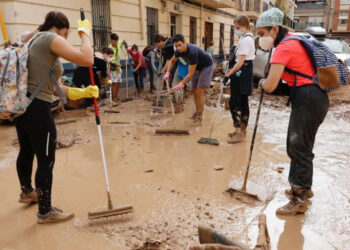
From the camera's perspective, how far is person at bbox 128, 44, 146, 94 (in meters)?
8.76

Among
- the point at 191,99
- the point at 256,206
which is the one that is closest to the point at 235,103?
the point at 256,206

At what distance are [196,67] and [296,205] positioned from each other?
3.44 m

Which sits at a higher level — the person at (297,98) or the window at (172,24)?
the window at (172,24)

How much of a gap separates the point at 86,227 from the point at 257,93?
8333 mm

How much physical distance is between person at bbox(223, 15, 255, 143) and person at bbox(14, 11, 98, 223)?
8.48ft

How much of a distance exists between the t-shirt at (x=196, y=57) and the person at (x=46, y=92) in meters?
2.97

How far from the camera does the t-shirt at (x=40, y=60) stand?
7.06 ft

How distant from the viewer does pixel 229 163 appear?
12.9 feet

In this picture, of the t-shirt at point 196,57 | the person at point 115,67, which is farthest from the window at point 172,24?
the t-shirt at point 196,57

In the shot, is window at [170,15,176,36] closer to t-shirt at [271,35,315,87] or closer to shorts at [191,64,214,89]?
shorts at [191,64,214,89]

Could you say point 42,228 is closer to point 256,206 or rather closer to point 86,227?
point 86,227

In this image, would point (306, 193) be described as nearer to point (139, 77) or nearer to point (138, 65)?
point (138, 65)

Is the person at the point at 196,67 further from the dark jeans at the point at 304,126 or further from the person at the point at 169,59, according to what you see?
the dark jeans at the point at 304,126

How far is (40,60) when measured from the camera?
220 centimetres
